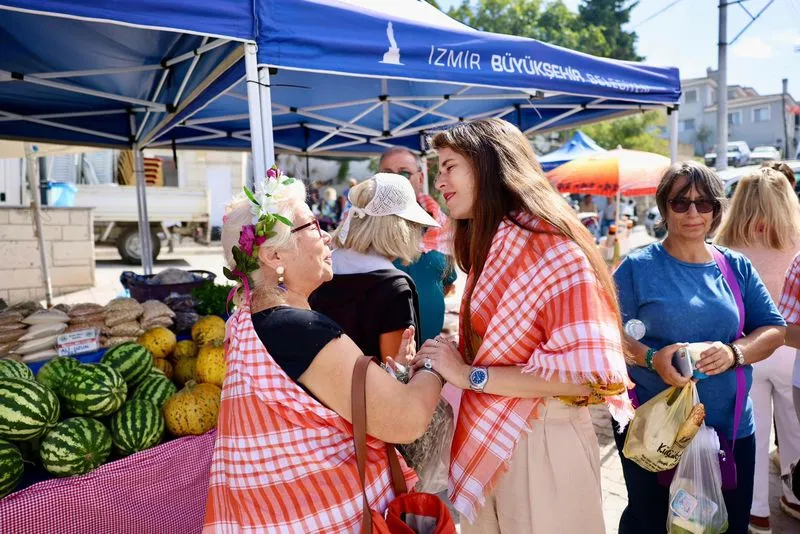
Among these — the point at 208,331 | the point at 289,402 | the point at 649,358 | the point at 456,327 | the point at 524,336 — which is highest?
the point at 524,336

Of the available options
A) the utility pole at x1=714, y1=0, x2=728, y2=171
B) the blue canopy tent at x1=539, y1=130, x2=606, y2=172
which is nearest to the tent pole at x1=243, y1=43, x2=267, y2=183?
the blue canopy tent at x1=539, y1=130, x2=606, y2=172

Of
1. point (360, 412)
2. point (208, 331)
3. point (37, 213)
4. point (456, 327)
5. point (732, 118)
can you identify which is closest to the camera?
point (360, 412)

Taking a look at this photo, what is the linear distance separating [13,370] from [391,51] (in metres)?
Result: 2.42

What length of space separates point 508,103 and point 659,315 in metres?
→ 4.71

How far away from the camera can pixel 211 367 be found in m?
2.91

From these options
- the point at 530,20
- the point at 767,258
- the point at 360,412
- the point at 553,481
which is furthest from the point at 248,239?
the point at 530,20

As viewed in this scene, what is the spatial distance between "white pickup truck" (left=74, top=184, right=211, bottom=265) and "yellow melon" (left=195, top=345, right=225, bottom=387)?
40.8 ft

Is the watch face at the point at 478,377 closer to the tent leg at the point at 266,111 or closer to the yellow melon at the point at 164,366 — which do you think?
the tent leg at the point at 266,111

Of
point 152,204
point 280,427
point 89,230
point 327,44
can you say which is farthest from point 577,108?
point 152,204

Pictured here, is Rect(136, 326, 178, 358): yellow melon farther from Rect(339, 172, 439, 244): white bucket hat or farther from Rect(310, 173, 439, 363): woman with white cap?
Rect(339, 172, 439, 244): white bucket hat

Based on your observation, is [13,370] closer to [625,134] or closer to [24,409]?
[24,409]

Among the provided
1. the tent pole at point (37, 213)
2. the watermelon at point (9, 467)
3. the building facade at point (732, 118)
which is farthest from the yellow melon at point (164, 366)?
the building facade at point (732, 118)

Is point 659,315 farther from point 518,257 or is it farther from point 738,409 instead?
point 518,257

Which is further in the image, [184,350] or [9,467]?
[184,350]
